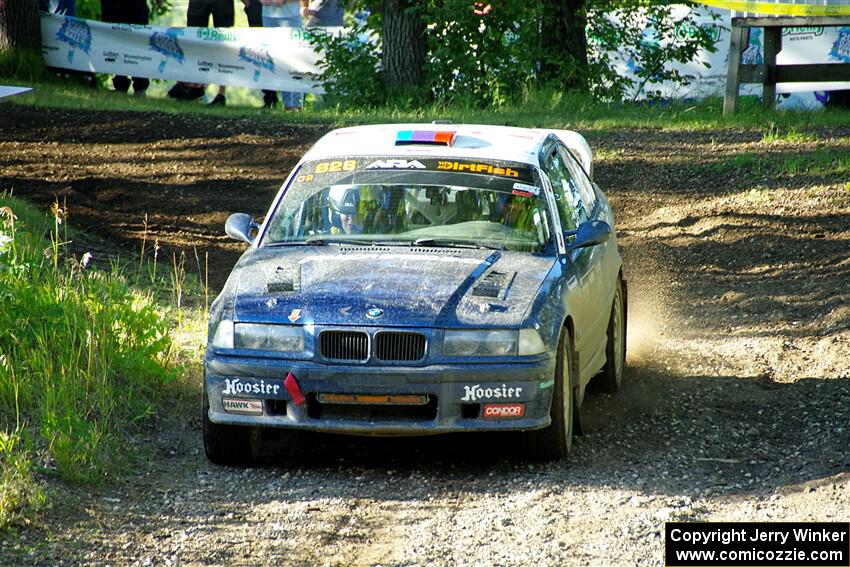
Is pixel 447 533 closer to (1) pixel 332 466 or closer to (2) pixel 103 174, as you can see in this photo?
(1) pixel 332 466

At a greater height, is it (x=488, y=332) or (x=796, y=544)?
(x=488, y=332)

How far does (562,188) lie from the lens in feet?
26.6

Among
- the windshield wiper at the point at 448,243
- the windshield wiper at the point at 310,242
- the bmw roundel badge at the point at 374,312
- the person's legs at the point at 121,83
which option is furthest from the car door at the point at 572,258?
the person's legs at the point at 121,83

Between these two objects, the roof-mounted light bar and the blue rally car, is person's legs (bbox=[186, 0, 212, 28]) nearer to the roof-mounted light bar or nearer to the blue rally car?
the blue rally car

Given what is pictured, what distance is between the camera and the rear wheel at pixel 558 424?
676cm

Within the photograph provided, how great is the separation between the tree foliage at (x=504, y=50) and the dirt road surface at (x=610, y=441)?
5.84 m

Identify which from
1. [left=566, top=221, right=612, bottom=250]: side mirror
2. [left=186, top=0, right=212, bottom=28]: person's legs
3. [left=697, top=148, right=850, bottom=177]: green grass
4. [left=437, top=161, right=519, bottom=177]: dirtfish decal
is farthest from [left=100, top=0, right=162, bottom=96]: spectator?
[left=566, top=221, right=612, bottom=250]: side mirror

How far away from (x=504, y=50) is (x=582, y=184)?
42.6 feet

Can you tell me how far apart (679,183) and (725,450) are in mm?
8051

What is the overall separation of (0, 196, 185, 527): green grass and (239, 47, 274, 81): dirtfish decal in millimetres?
13586

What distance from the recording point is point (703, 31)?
71.6 ft

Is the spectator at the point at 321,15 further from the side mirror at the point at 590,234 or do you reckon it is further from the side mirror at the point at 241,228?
the side mirror at the point at 590,234

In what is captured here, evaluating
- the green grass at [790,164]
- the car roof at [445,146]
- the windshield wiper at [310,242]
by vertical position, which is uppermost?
the car roof at [445,146]

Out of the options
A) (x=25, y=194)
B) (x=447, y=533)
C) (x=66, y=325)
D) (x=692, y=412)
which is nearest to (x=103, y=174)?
(x=25, y=194)
